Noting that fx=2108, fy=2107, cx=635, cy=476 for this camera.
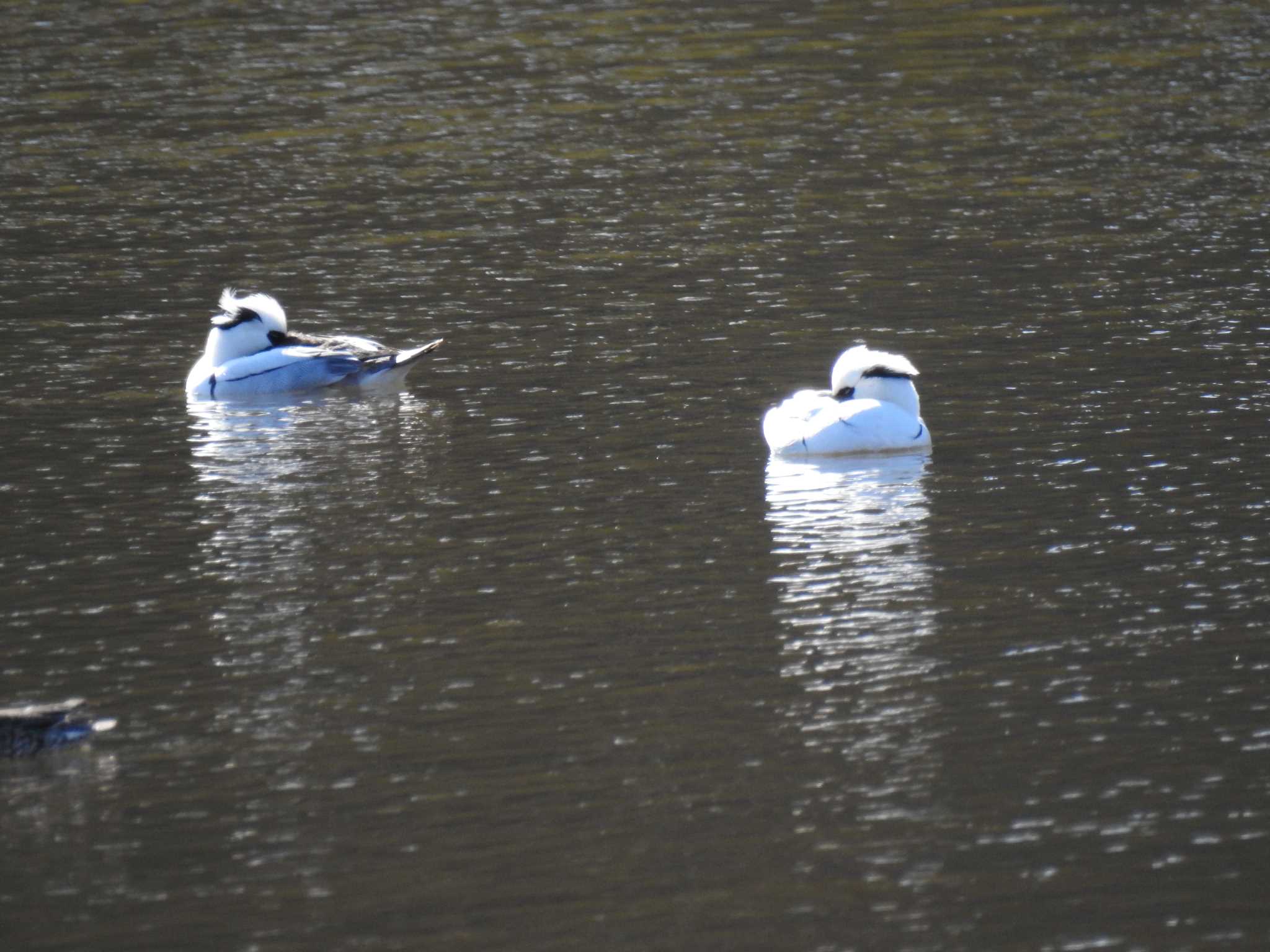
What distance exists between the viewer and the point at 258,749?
10.8m

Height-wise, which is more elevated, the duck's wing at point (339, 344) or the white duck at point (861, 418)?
the duck's wing at point (339, 344)

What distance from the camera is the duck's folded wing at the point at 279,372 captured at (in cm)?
1902

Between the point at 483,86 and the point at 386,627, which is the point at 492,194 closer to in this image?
the point at 483,86

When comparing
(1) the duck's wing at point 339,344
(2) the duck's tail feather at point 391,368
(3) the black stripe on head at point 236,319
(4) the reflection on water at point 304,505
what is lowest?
(4) the reflection on water at point 304,505

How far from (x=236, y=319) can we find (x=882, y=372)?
6.65 meters

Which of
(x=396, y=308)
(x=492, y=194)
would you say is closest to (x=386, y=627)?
(x=396, y=308)

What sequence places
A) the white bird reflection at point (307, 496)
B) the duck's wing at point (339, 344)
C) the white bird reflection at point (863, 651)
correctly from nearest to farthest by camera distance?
the white bird reflection at point (863, 651) < the white bird reflection at point (307, 496) < the duck's wing at point (339, 344)

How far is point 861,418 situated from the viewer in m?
16.0

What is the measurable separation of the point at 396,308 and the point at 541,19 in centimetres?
1855

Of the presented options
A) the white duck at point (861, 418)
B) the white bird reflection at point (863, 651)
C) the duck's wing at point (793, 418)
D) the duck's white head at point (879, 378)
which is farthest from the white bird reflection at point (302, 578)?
the duck's white head at point (879, 378)

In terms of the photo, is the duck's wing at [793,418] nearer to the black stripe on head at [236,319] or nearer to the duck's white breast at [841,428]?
the duck's white breast at [841,428]

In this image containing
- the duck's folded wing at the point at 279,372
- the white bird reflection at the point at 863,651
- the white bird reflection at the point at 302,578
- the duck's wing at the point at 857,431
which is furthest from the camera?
the duck's folded wing at the point at 279,372

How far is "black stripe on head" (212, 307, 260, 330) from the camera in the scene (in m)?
19.5

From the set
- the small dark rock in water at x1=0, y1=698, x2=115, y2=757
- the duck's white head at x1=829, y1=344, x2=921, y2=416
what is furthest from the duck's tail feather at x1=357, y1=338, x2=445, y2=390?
the small dark rock in water at x1=0, y1=698, x2=115, y2=757
